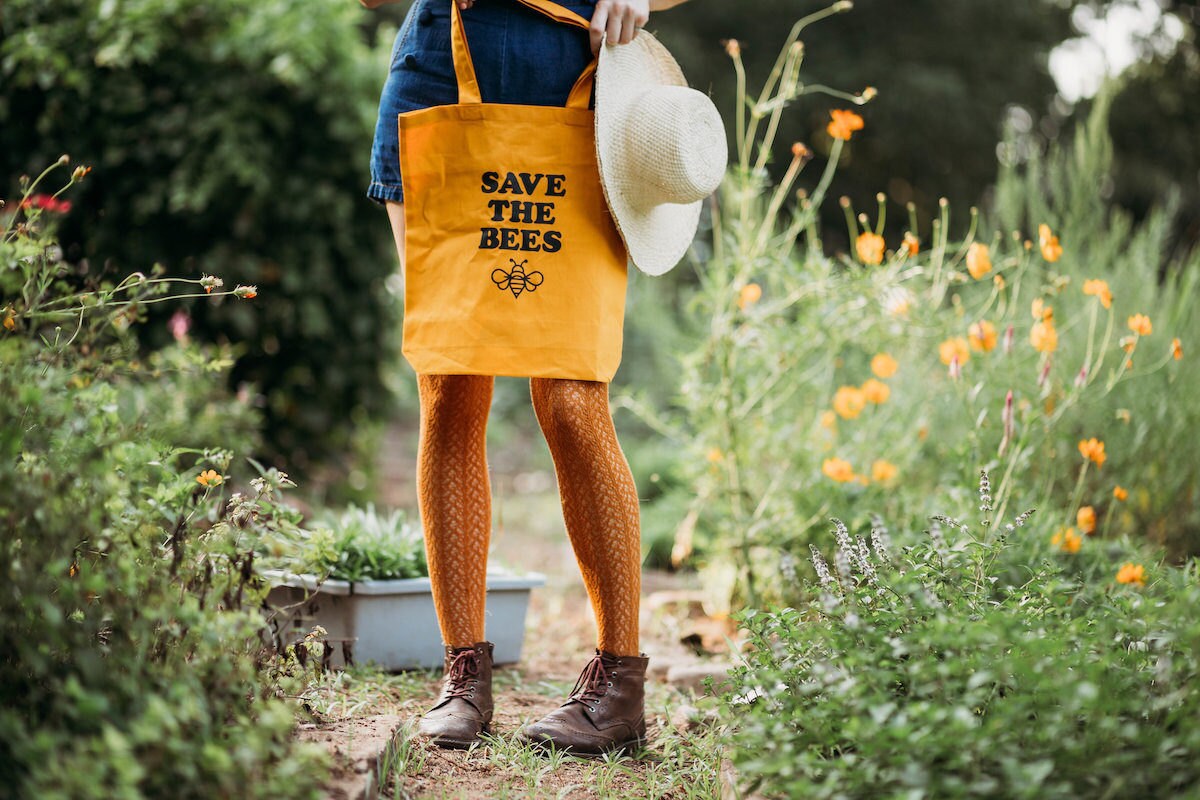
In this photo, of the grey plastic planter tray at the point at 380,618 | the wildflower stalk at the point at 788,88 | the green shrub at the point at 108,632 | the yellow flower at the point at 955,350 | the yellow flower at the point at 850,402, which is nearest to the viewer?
the green shrub at the point at 108,632

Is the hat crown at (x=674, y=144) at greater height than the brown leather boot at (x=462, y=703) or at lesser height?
greater

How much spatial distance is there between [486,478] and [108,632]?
667 mm

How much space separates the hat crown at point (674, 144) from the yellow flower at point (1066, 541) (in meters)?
1.12

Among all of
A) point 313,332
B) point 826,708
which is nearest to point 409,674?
point 826,708

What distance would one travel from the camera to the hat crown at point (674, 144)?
5.88 feet

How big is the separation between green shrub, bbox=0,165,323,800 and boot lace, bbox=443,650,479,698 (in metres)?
0.36

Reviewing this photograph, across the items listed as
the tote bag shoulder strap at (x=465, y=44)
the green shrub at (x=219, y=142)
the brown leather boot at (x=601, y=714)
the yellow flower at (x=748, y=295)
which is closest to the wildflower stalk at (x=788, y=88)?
the yellow flower at (x=748, y=295)

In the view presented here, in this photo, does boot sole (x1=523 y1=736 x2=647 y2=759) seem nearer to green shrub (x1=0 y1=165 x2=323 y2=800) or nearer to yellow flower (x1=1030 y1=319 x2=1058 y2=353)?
green shrub (x1=0 y1=165 x2=323 y2=800)

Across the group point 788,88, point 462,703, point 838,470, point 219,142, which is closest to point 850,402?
point 838,470

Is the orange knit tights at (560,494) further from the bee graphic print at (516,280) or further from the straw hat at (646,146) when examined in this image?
the straw hat at (646,146)

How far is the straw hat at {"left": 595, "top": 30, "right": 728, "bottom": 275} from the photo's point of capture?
70.4 inches

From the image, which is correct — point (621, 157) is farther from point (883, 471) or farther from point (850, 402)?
point (883, 471)

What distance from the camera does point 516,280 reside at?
1768 mm

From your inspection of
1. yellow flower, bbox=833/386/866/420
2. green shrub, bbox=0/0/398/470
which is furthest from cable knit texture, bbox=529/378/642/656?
green shrub, bbox=0/0/398/470
